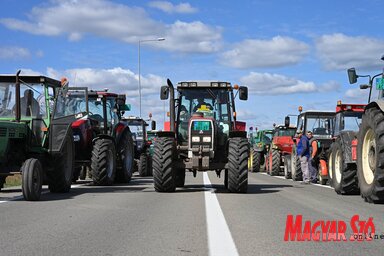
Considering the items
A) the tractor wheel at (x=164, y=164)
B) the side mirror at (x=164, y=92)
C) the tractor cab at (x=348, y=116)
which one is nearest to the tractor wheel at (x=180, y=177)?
the tractor wheel at (x=164, y=164)

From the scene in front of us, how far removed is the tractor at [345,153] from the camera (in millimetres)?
12141

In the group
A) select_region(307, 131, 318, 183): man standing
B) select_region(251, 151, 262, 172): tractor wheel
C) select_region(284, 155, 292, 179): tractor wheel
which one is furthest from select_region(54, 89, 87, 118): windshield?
select_region(251, 151, 262, 172): tractor wheel

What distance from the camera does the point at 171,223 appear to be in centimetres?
760

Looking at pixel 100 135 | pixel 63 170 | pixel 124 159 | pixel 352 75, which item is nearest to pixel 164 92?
pixel 100 135

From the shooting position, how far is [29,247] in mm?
5875

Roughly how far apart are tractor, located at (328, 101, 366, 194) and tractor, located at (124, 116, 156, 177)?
374 inches

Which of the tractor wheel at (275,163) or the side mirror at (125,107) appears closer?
the side mirror at (125,107)

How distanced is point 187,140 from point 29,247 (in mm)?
8068

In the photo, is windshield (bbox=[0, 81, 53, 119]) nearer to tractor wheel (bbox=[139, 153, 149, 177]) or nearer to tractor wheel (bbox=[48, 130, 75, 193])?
tractor wheel (bbox=[48, 130, 75, 193])

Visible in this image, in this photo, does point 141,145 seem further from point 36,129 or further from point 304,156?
point 36,129

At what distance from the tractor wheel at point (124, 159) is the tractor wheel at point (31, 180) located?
667cm

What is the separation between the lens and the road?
5797mm

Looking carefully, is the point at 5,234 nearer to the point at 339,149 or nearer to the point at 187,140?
the point at 187,140

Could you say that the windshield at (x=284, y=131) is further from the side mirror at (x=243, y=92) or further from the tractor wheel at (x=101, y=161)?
the side mirror at (x=243, y=92)
